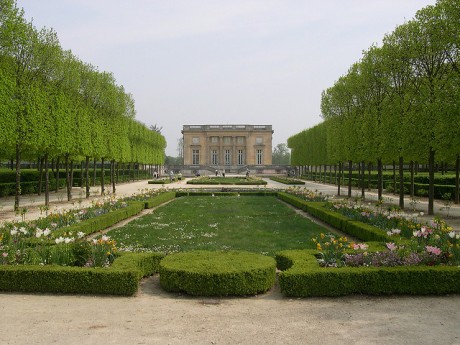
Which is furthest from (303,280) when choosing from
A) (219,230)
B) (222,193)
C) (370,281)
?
(222,193)

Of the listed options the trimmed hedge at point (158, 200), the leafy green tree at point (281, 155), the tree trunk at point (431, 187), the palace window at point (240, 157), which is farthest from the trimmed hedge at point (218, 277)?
the leafy green tree at point (281, 155)

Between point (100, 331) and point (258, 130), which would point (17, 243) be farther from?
point (258, 130)

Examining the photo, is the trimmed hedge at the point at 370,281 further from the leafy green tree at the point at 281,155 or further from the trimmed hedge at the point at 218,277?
the leafy green tree at the point at 281,155

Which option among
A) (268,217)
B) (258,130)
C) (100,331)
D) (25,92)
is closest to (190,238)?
(268,217)

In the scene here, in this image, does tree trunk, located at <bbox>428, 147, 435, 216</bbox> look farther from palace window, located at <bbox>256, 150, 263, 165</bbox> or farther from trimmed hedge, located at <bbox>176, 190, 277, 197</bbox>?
palace window, located at <bbox>256, 150, 263, 165</bbox>

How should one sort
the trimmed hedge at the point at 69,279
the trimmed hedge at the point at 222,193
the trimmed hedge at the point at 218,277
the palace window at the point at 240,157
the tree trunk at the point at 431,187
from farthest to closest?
1. the palace window at the point at 240,157
2. the trimmed hedge at the point at 222,193
3. the tree trunk at the point at 431,187
4. the trimmed hedge at the point at 69,279
5. the trimmed hedge at the point at 218,277

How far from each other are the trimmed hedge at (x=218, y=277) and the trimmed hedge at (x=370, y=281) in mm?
353

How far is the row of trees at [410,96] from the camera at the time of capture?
15.5m

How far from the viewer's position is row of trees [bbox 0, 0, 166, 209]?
17047 millimetres

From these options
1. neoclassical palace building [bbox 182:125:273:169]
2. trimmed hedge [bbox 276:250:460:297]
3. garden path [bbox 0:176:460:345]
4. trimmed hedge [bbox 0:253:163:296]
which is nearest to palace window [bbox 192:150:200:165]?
neoclassical palace building [bbox 182:125:273:169]

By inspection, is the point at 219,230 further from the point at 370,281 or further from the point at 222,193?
the point at 222,193

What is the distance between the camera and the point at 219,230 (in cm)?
1281

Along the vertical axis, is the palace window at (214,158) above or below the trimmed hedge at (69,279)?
above

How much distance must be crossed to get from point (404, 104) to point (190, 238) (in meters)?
12.0
